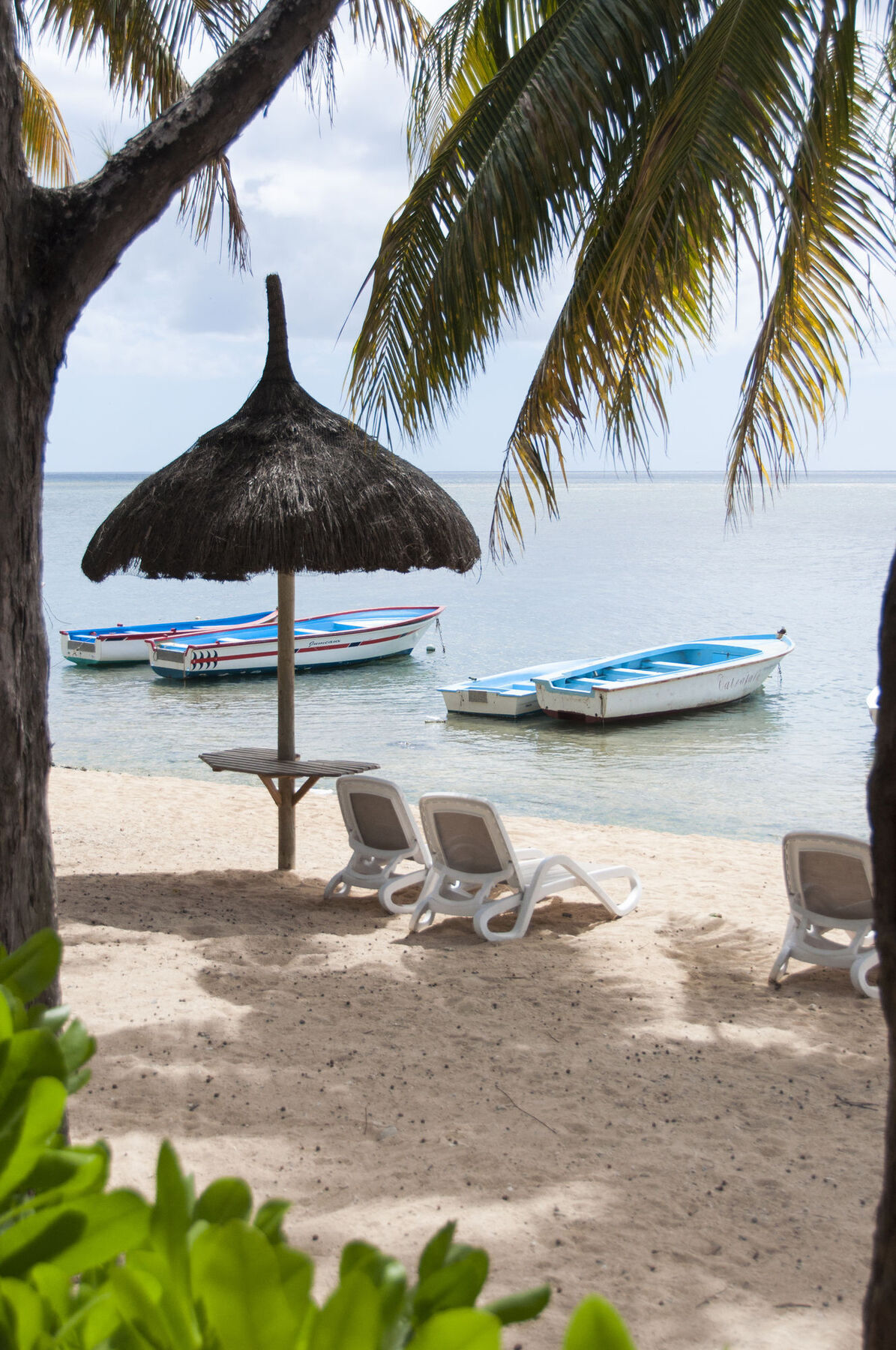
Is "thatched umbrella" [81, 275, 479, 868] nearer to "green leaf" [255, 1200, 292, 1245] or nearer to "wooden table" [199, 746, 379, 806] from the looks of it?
"wooden table" [199, 746, 379, 806]

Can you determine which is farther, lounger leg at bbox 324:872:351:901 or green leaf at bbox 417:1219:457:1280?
lounger leg at bbox 324:872:351:901

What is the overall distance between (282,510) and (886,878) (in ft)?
19.4

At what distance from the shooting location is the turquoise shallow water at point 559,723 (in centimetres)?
1569

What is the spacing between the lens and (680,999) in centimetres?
541

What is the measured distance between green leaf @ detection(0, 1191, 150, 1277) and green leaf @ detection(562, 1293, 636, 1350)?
0.33 meters

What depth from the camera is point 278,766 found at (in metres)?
7.47

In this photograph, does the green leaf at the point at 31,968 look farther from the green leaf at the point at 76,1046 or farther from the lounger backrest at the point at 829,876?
the lounger backrest at the point at 829,876

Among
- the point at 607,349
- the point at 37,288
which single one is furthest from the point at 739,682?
the point at 37,288

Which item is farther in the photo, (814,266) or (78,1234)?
(814,266)

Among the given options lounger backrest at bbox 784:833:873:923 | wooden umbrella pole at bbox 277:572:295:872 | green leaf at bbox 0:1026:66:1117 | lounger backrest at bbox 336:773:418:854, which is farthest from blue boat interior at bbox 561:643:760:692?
green leaf at bbox 0:1026:66:1117

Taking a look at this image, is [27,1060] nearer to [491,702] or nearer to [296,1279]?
[296,1279]

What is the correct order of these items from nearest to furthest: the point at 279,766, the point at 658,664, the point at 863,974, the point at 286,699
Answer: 1. the point at 863,974
2. the point at 279,766
3. the point at 286,699
4. the point at 658,664

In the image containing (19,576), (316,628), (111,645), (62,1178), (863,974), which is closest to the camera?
(62,1178)

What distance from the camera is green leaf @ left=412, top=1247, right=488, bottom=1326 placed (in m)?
0.71
